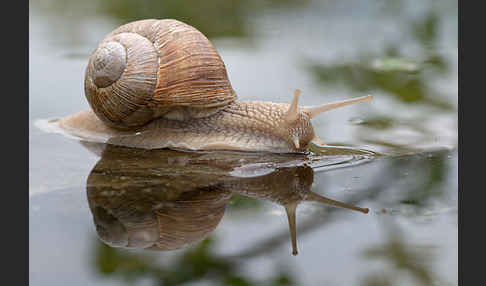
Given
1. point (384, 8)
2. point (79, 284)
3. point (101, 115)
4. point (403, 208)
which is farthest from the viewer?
point (384, 8)

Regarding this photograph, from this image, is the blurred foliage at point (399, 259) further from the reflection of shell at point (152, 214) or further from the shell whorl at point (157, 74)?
the shell whorl at point (157, 74)

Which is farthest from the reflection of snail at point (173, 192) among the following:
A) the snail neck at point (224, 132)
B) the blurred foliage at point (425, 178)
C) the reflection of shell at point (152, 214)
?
the blurred foliage at point (425, 178)

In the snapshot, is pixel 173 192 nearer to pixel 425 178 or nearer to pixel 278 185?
pixel 278 185

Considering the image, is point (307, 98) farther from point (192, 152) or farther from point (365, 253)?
point (365, 253)

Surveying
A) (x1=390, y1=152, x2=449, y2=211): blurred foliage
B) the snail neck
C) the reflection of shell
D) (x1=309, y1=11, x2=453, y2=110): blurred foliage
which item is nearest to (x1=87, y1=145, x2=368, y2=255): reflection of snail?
the reflection of shell

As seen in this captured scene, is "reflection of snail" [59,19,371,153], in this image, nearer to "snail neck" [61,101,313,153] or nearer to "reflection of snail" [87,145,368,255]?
"snail neck" [61,101,313,153]

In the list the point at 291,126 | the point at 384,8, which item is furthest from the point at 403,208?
the point at 384,8
